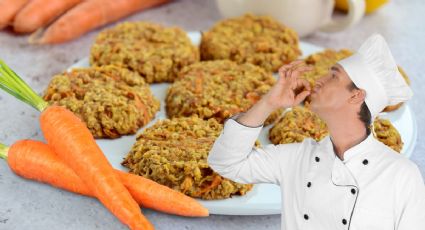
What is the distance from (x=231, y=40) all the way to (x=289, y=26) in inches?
14.5

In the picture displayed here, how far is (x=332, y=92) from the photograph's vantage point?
1.26m

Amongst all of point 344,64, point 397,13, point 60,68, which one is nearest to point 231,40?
point 60,68

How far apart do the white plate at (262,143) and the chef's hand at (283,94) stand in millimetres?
564

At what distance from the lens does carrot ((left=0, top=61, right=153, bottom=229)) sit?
6.00 feet

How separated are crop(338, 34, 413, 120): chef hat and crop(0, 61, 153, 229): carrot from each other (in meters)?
0.78

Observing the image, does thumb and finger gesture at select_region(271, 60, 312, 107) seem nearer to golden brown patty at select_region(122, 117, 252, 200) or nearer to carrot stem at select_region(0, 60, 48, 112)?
golden brown patty at select_region(122, 117, 252, 200)

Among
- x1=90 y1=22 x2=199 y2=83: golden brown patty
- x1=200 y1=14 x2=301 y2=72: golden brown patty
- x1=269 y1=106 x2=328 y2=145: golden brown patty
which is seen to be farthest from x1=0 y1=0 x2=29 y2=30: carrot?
x1=269 y1=106 x2=328 y2=145: golden brown patty

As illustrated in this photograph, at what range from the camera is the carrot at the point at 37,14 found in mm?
2955

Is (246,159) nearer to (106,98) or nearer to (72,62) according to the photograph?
(106,98)

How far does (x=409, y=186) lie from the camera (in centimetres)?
125

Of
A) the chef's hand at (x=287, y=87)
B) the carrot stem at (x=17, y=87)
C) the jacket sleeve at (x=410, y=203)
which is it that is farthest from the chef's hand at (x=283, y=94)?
the carrot stem at (x=17, y=87)

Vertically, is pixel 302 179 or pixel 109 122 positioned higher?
pixel 302 179

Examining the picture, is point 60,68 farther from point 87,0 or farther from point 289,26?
point 289,26

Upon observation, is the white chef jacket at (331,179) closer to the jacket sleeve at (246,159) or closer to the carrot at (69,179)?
the jacket sleeve at (246,159)
